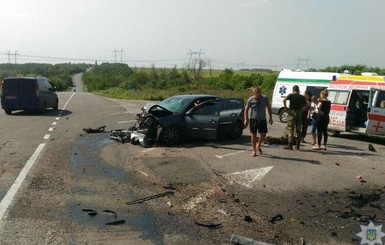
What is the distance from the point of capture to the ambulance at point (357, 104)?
13453 millimetres

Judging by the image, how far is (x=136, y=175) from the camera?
8.05m

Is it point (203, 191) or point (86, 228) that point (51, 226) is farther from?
point (203, 191)

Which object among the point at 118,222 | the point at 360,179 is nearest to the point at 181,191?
the point at 118,222

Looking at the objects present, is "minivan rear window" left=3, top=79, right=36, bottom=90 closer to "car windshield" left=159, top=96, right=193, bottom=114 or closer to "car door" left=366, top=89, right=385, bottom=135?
"car windshield" left=159, top=96, right=193, bottom=114

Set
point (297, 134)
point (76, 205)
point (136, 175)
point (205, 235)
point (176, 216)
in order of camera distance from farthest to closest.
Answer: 1. point (297, 134)
2. point (136, 175)
3. point (76, 205)
4. point (176, 216)
5. point (205, 235)

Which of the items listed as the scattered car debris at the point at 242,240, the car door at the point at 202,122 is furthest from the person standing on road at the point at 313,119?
the scattered car debris at the point at 242,240

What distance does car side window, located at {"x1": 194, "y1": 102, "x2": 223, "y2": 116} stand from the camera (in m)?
12.1

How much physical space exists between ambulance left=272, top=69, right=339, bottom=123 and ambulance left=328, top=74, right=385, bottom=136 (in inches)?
124

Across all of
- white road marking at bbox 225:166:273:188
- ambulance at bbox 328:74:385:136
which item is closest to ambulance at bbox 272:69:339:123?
ambulance at bbox 328:74:385:136

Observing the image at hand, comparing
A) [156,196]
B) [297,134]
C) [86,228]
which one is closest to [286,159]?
[297,134]

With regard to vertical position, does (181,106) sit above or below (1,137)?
above

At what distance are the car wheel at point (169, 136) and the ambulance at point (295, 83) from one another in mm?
8939

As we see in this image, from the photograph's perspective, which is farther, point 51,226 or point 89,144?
point 89,144

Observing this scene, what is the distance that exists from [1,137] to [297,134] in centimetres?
871
